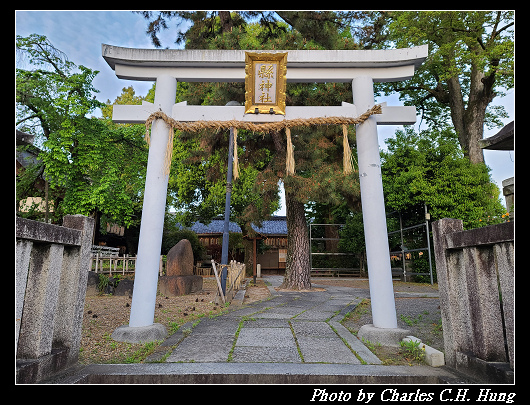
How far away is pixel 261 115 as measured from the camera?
14.4 feet

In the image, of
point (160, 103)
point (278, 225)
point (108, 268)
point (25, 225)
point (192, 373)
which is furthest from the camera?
point (278, 225)

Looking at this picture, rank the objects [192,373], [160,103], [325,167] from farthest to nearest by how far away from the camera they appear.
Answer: [325,167]
[160,103]
[192,373]

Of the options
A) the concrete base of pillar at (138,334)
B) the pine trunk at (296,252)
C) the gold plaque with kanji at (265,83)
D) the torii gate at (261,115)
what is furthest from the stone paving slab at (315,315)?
the pine trunk at (296,252)

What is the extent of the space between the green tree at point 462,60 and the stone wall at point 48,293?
12712 millimetres

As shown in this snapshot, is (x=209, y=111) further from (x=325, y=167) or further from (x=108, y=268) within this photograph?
(x=108, y=268)

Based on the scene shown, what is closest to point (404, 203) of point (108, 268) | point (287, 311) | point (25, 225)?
point (287, 311)

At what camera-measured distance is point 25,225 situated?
7.28 feet

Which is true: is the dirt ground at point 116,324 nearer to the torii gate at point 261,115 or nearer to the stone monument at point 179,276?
the torii gate at point 261,115

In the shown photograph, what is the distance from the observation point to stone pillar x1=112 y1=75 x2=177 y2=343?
3.81 m

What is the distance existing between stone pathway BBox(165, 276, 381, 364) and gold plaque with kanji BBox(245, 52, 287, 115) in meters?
2.84

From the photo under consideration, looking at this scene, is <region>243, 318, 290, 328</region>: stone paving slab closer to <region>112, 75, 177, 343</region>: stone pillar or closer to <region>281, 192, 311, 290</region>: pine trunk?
<region>112, 75, 177, 343</region>: stone pillar

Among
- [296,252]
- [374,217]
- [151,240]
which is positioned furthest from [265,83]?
[296,252]

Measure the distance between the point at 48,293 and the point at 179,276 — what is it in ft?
20.9

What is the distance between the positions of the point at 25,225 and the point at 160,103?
2.53 meters
